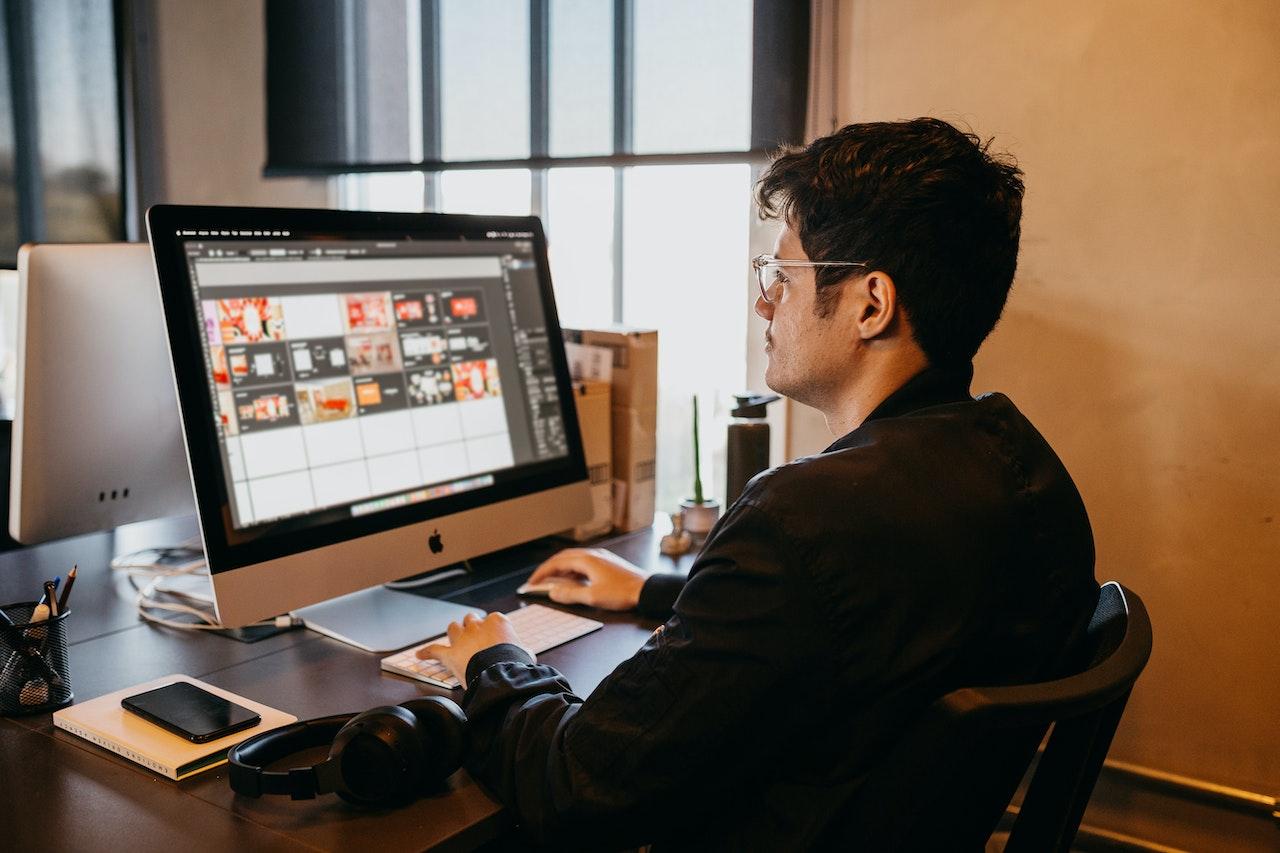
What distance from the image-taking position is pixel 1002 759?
2.79 feet

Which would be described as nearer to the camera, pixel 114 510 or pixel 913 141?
pixel 913 141

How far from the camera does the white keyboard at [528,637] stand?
1231 mm

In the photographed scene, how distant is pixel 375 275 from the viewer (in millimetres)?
1427

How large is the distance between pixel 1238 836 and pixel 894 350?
1365 mm

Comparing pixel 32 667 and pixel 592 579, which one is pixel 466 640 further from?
pixel 32 667

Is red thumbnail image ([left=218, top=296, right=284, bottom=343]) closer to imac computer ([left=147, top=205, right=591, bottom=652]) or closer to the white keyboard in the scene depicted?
imac computer ([left=147, top=205, right=591, bottom=652])

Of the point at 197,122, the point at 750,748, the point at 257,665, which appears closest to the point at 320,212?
the point at 257,665

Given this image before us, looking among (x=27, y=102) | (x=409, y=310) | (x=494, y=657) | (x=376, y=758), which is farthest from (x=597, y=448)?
(x=27, y=102)

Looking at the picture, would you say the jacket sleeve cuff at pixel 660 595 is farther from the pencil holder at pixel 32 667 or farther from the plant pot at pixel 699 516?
the pencil holder at pixel 32 667

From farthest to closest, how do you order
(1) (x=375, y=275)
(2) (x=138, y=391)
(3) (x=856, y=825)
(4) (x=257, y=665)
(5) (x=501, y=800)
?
(2) (x=138, y=391) → (1) (x=375, y=275) → (4) (x=257, y=665) → (5) (x=501, y=800) → (3) (x=856, y=825)

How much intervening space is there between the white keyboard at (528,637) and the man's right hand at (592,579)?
4 centimetres

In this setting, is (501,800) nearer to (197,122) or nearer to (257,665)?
(257,665)

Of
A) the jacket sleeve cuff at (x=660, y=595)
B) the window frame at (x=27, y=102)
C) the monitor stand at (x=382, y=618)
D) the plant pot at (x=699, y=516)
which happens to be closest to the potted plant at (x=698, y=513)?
the plant pot at (x=699, y=516)

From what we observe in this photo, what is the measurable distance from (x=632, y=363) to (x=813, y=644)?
3.62ft
